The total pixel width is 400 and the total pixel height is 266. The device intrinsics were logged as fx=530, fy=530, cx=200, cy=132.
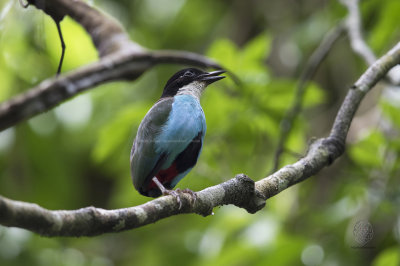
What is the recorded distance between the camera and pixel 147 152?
2.22 meters

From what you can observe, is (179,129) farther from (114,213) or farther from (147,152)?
(114,213)

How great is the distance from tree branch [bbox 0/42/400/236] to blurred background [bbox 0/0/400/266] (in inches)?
9.1

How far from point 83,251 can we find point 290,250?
3523 mm

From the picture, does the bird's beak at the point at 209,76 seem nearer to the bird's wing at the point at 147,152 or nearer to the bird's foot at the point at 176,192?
the bird's wing at the point at 147,152

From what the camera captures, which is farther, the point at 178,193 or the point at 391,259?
the point at 391,259

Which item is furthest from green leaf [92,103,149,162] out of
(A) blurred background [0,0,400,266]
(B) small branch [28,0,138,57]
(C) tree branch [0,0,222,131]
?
(B) small branch [28,0,138,57]

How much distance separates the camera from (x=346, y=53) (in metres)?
7.58

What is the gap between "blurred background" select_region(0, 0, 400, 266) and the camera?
3859 mm

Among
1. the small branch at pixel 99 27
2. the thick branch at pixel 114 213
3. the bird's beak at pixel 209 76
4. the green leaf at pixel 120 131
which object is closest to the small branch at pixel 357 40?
the bird's beak at pixel 209 76

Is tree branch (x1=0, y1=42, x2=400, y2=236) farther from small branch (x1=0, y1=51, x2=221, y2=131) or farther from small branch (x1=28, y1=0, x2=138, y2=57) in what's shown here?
small branch (x1=28, y1=0, x2=138, y2=57)

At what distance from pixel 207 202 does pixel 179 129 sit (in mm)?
344

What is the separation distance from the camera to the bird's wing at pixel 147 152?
2.18 metres

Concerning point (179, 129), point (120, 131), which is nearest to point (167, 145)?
point (179, 129)

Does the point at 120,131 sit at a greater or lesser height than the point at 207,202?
greater
